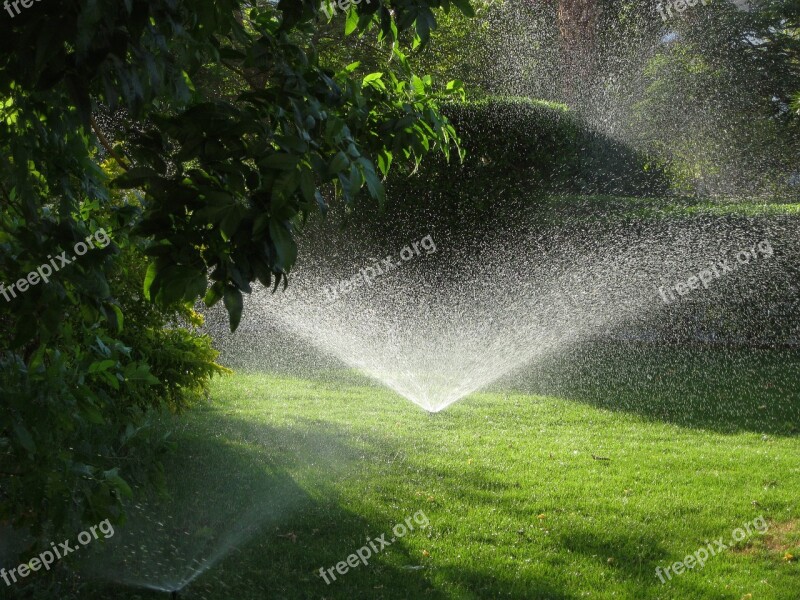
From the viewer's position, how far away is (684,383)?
8812 millimetres

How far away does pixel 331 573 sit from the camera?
4.26 m

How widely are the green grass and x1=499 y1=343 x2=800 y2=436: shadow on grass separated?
1.6 inches

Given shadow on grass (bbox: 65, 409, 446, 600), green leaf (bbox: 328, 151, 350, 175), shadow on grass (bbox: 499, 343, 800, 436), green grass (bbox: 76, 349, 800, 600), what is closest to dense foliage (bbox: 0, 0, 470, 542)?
green leaf (bbox: 328, 151, 350, 175)

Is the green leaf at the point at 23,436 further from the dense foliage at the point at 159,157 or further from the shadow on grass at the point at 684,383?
the shadow on grass at the point at 684,383

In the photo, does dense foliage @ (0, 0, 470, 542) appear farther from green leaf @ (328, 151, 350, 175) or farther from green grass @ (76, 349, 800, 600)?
green grass @ (76, 349, 800, 600)

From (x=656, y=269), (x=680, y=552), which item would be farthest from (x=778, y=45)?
(x=680, y=552)

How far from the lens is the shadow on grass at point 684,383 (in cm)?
766

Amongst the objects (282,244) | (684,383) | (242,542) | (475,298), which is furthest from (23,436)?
(475,298)

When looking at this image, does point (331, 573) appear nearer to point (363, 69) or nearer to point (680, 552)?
point (680, 552)

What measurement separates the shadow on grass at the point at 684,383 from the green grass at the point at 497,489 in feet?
0.13

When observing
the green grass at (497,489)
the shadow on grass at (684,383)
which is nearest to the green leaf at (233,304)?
the green grass at (497,489)

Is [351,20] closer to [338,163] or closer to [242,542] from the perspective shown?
[338,163]

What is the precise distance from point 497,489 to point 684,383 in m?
4.01

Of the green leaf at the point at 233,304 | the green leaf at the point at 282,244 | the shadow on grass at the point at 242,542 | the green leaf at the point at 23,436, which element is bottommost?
the shadow on grass at the point at 242,542
